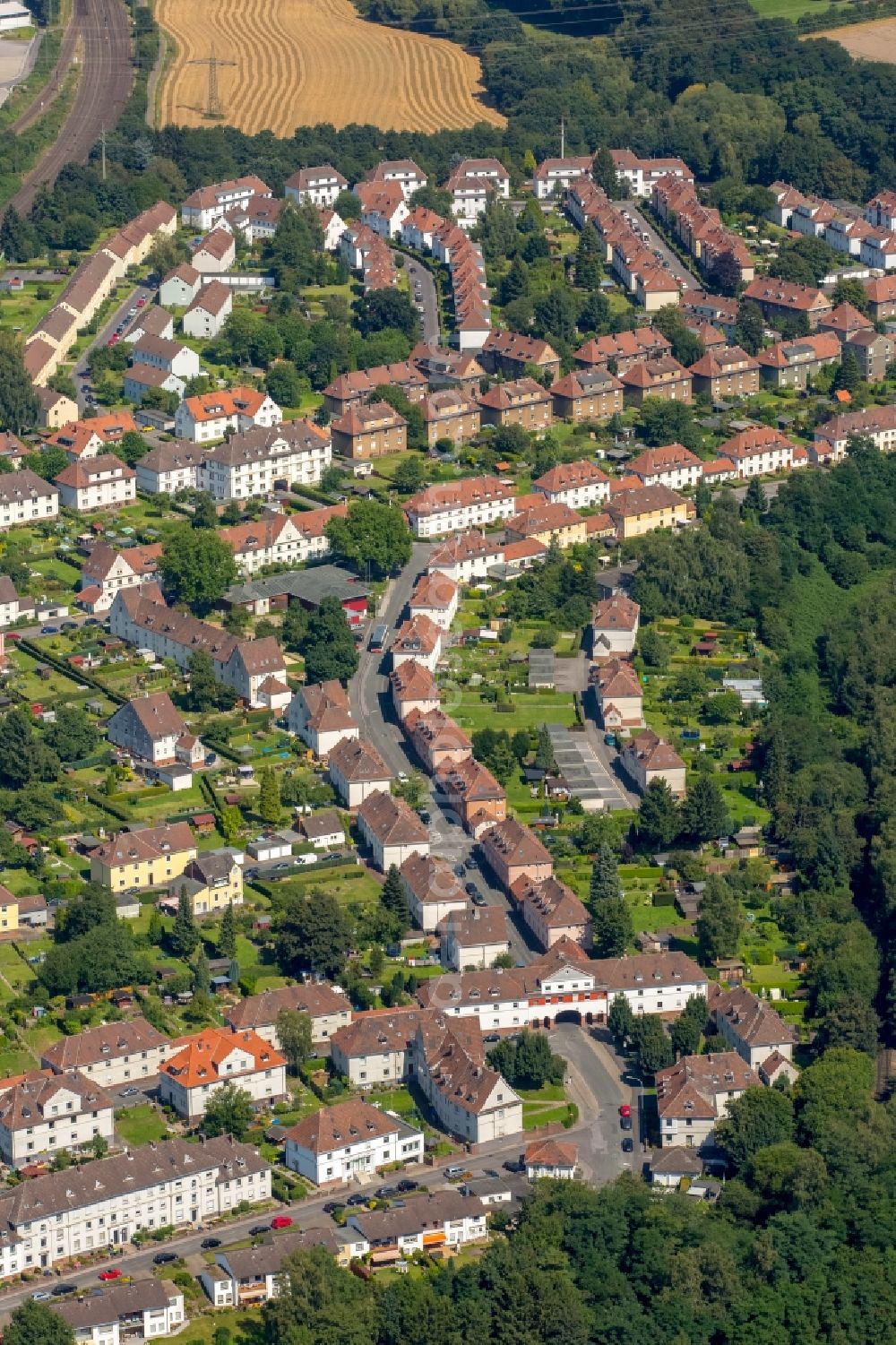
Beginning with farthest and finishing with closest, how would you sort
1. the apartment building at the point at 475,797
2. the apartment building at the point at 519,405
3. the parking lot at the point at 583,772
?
the apartment building at the point at 519,405 < the parking lot at the point at 583,772 < the apartment building at the point at 475,797

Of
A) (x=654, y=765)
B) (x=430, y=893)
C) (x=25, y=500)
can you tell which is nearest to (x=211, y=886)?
(x=430, y=893)

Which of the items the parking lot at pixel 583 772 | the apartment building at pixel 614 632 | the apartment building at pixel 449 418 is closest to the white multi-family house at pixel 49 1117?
the parking lot at pixel 583 772

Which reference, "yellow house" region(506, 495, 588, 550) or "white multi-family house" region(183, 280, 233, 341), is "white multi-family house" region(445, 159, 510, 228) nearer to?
"white multi-family house" region(183, 280, 233, 341)

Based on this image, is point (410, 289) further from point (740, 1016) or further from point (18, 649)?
point (740, 1016)

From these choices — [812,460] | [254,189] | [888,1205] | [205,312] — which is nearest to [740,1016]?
[888,1205]

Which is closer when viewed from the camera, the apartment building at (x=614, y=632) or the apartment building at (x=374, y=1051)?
the apartment building at (x=374, y=1051)

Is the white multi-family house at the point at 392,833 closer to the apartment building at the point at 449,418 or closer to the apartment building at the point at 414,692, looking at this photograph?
the apartment building at the point at 414,692

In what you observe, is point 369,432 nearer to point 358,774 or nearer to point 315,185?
point 358,774
